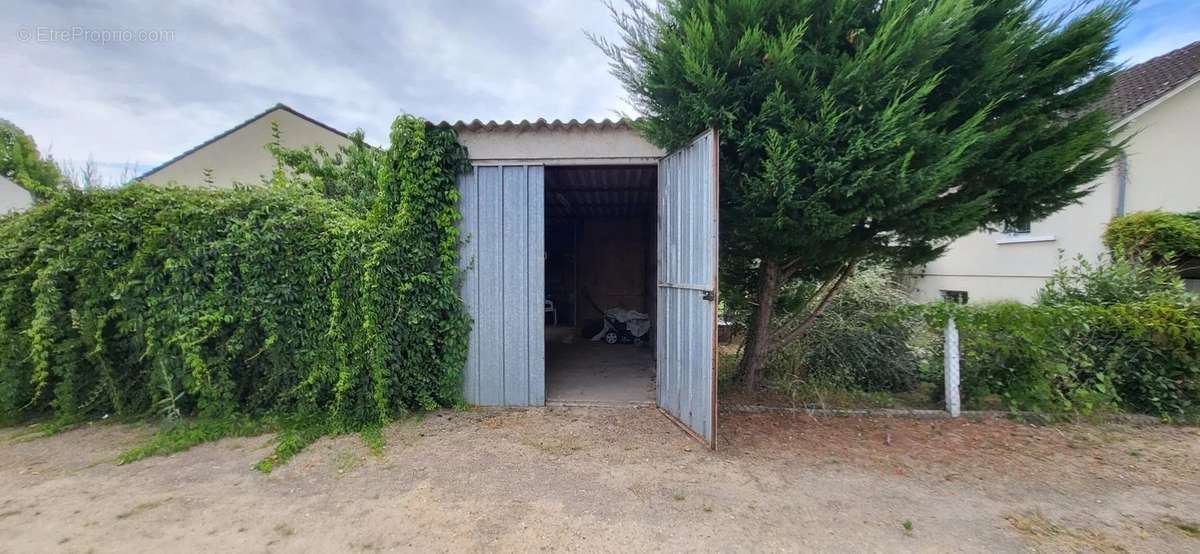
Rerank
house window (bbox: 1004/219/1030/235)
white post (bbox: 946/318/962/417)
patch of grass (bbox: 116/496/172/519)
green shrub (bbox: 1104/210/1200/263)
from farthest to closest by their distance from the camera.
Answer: green shrub (bbox: 1104/210/1200/263)
white post (bbox: 946/318/962/417)
house window (bbox: 1004/219/1030/235)
patch of grass (bbox: 116/496/172/519)

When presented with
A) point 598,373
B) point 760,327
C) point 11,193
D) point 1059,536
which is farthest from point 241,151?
point 1059,536

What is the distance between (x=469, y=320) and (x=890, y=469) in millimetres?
3891

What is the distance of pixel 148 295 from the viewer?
383cm

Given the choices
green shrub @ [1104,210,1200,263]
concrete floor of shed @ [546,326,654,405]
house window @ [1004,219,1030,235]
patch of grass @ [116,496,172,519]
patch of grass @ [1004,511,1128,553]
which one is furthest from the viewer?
green shrub @ [1104,210,1200,263]

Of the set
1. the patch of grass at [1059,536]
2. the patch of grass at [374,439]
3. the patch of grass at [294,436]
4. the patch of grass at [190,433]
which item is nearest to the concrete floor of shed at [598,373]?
the patch of grass at [374,439]

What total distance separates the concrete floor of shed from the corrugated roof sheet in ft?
9.60

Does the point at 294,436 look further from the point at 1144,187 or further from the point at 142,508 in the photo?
the point at 1144,187

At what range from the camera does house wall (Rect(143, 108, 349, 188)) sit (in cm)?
1291

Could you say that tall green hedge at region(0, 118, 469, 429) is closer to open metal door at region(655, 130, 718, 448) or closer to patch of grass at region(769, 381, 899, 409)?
open metal door at region(655, 130, 718, 448)

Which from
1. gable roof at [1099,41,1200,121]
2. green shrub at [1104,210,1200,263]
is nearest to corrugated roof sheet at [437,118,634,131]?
green shrub at [1104,210,1200,263]

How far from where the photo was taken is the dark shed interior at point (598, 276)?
5.60 meters

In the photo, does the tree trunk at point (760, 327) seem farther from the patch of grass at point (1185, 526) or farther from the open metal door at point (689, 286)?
the patch of grass at point (1185, 526)

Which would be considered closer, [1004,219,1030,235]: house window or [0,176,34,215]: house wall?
[1004,219,1030,235]: house window

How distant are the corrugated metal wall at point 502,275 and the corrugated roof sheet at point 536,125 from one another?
0.39 meters
